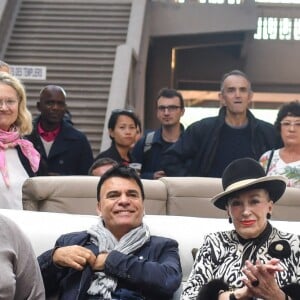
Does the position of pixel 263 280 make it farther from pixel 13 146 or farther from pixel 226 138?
pixel 226 138

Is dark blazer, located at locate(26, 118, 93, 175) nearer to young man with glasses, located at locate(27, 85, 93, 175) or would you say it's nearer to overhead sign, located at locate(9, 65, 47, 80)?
young man with glasses, located at locate(27, 85, 93, 175)

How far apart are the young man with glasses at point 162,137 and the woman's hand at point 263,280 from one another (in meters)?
2.48

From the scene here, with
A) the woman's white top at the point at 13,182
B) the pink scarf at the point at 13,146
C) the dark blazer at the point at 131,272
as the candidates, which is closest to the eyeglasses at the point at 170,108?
the pink scarf at the point at 13,146

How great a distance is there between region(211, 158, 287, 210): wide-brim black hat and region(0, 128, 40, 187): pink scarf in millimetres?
1376

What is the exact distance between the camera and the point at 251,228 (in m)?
3.11

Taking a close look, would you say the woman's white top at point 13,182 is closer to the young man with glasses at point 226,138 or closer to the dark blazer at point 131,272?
the dark blazer at point 131,272

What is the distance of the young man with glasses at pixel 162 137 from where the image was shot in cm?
532

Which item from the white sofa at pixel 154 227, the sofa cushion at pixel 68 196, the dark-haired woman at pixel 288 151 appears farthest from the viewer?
the dark-haired woman at pixel 288 151

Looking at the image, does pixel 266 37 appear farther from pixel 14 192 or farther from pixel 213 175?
pixel 14 192

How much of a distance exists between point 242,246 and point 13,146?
161 centimetres

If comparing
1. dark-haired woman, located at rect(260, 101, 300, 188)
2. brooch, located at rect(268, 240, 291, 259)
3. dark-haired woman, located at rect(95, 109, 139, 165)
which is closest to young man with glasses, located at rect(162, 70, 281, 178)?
dark-haired woman, located at rect(260, 101, 300, 188)

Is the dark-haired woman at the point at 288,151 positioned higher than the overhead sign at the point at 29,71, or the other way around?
the overhead sign at the point at 29,71

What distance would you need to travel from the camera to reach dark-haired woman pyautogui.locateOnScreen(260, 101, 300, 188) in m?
4.43

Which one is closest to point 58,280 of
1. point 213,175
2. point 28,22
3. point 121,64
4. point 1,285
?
point 1,285
